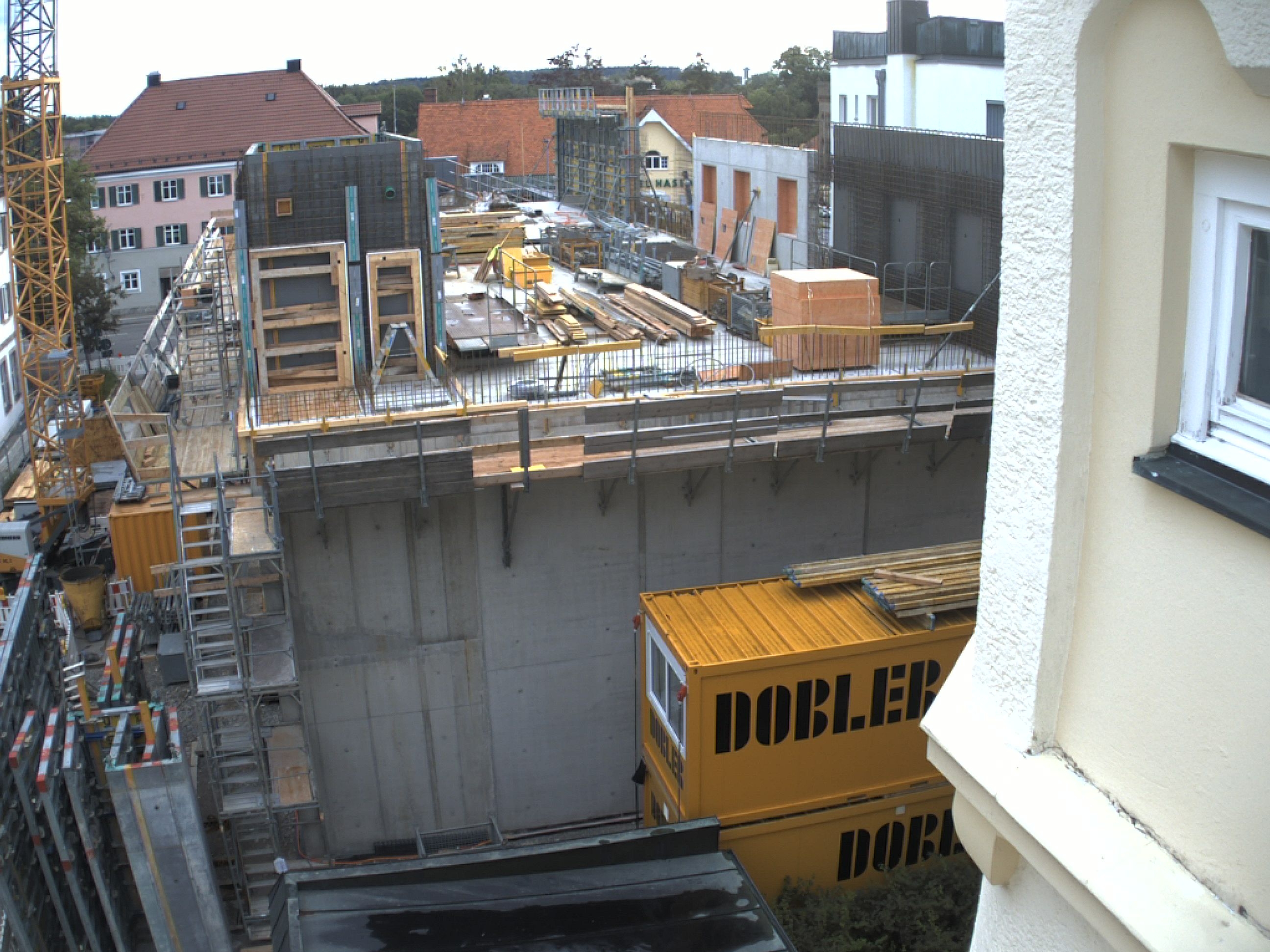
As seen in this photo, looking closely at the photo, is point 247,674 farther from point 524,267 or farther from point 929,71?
point 929,71

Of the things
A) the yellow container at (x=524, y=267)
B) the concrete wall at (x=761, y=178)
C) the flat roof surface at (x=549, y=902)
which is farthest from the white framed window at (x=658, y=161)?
the flat roof surface at (x=549, y=902)

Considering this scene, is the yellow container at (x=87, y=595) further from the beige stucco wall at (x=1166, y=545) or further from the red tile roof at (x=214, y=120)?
the red tile roof at (x=214, y=120)

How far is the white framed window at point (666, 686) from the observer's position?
11.2 meters

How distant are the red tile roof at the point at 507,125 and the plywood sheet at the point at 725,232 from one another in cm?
2614

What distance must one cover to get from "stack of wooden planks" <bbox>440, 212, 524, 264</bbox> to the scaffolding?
12958 millimetres

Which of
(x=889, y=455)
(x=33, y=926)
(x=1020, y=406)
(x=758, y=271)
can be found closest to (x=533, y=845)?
(x=33, y=926)

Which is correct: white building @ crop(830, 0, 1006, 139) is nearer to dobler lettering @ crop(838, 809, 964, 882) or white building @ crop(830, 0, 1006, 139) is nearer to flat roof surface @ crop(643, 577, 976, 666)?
flat roof surface @ crop(643, 577, 976, 666)

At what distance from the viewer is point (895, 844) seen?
1229cm

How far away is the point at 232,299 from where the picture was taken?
1952 centimetres

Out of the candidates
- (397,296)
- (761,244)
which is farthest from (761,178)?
(397,296)

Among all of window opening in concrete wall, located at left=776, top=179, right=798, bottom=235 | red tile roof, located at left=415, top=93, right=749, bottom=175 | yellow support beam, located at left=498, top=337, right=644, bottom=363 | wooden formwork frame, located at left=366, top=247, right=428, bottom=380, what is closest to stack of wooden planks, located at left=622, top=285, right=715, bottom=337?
yellow support beam, located at left=498, top=337, right=644, bottom=363

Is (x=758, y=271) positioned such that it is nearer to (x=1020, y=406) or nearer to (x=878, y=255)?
(x=878, y=255)

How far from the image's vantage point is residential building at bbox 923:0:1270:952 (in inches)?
102

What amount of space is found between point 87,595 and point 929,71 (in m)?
21.7
